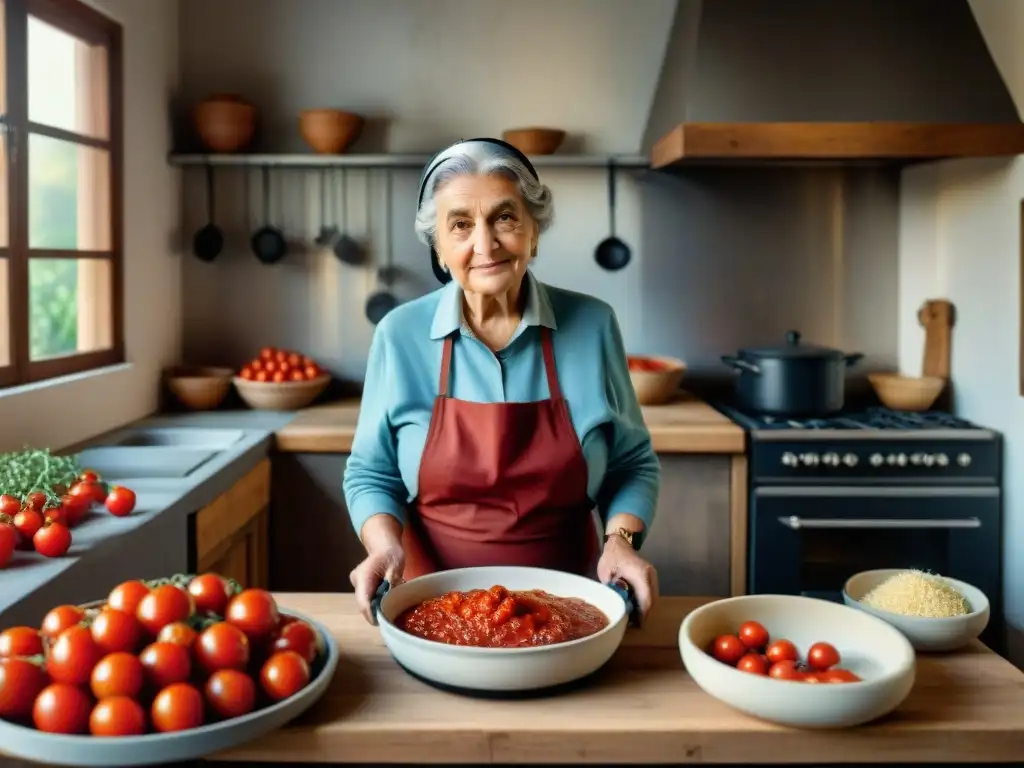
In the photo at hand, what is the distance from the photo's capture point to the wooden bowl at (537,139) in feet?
11.3

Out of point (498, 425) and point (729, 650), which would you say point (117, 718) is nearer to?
point (729, 650)

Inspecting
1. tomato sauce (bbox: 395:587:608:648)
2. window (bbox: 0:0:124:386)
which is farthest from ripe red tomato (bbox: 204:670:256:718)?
window (bbox: 0:0:124:386)

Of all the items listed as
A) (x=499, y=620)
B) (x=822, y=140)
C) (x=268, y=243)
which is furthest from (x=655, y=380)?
(x=499, y=620)

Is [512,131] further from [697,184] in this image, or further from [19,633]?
[19,633]

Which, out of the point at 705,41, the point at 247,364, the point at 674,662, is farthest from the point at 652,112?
the point at 674,662

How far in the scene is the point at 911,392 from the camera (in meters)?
3.32

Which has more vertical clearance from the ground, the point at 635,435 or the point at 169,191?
the point at 169,191

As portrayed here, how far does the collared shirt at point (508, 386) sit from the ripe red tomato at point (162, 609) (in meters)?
0.61

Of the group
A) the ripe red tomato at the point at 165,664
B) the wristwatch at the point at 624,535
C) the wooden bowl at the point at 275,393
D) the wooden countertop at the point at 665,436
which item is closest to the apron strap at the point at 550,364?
the wristwatch at the point at 624,535

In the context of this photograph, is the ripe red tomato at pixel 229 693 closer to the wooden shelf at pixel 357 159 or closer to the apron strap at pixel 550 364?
the apron strap at pixel 550 364

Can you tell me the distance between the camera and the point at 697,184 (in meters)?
3.63

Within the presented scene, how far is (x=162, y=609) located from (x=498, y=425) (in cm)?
75

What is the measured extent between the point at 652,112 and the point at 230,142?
4.85ft

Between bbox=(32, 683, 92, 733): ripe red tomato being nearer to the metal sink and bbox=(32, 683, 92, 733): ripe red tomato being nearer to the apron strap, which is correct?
the apron strap
